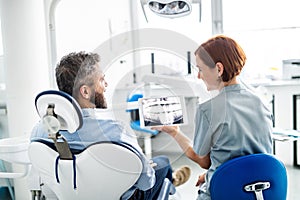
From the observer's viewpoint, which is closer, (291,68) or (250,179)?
(250,179)

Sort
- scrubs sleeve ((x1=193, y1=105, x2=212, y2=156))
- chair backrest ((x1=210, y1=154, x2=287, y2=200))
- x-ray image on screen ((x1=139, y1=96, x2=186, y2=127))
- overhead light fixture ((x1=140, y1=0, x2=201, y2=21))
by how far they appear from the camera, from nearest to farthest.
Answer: chair backrest ((x1=210, y1=154, x2=287, y2=200)) → scrubs sleeve ((x1=193, y1=105, x2=212, y2=156)) → x-ray image on screen ((x1=139, y1=96, x2=186, y2=127)) → overhead light fixture ((x1=140, y1=0, x2=201, y2=21))

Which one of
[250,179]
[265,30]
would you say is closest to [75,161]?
[250,179]

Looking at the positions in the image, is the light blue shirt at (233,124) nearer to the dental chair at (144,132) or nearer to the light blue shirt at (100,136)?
the light blue shirt at (100,136)

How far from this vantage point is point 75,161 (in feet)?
3.64

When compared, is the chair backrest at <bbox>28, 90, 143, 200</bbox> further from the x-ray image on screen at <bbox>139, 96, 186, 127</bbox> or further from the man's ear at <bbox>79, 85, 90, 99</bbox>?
the x-ray image on screen at <bbox>139, 96, 186, 127</bbox>

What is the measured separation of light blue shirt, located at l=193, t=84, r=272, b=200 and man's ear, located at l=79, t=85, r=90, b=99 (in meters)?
0.44

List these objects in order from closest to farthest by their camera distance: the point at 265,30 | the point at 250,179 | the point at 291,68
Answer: the point at 250,179
the point at 291,68
the point at 265,30

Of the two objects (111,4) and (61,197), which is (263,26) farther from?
(61,197)

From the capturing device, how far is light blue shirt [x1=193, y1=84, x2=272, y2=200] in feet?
4.05

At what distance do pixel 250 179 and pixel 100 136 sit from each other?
551 millimetres

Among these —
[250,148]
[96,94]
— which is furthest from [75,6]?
[250,148]

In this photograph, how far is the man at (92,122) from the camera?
3.96 ft

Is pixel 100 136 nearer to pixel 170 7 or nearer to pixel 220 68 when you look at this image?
pixel 220 68

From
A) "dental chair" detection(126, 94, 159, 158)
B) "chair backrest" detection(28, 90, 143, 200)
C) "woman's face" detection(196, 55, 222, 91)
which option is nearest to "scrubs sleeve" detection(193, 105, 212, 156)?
"woman's face" detection(196, 55, 222, 91)
